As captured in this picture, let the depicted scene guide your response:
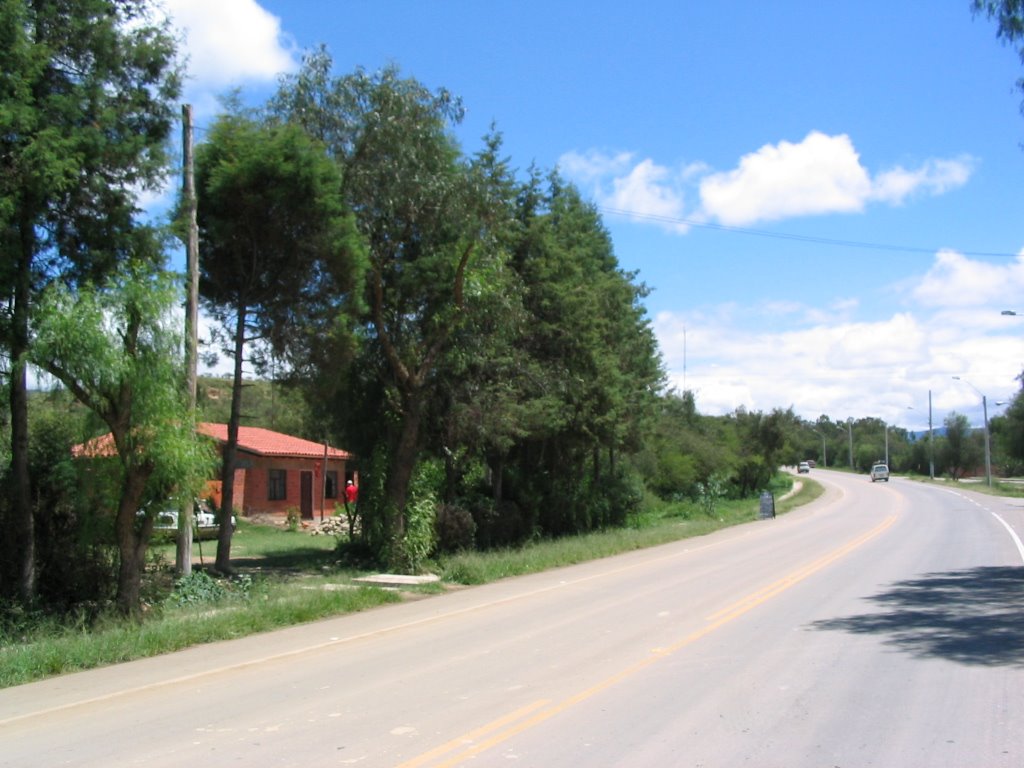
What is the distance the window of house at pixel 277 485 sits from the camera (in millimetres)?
42281

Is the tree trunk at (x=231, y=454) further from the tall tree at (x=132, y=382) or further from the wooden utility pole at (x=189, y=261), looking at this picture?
the tall tree at (x=132, y=382)

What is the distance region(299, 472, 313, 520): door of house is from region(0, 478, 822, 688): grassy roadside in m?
14.0

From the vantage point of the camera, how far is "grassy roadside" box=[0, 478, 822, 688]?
12211mm

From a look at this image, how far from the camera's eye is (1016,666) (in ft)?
32.3

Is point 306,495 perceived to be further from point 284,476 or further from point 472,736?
point 472,736

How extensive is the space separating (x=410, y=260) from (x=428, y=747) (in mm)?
17721

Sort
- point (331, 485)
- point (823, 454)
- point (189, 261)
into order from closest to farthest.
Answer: point (189, 261)
point (331, 485)
point (823, 454)

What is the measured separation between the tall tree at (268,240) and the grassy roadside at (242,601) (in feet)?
9.46

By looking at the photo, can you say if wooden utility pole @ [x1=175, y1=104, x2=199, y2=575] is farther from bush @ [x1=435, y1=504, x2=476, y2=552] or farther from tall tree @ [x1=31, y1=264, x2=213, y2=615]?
bush @ [x1=435, y1=504, x2=476, y2=552]

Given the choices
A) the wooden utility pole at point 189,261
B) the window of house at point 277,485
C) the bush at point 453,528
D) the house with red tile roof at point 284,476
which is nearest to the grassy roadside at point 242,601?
the wooden utility pole at point 189,261

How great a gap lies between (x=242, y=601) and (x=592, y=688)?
936 centimetres

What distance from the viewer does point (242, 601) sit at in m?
16.7

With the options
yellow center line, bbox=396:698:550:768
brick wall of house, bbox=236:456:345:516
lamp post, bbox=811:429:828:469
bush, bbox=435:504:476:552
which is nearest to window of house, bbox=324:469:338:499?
brick wall of house, bbox=236:456:345:516

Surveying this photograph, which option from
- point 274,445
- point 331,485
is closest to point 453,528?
point 274,445
